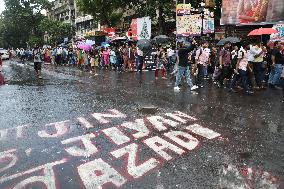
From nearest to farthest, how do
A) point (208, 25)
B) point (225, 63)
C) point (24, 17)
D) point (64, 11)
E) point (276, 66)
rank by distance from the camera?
point (276, 66) < point (225, 63) < point (208, 25) < point (24, 17) < point (64, 11)

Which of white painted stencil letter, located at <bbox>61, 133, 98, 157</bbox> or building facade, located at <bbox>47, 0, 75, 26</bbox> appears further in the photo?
building facade, located at <bbox>47, 0, 75, 26</bbox>

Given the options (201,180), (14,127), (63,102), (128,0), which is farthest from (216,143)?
(128,0)

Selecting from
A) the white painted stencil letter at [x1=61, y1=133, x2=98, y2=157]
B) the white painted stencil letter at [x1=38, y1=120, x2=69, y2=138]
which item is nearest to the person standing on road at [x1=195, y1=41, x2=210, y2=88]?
the white painted stencil letter at [x1=38, y1=120, x2=69, y2=138]

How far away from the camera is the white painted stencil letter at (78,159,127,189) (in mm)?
5172

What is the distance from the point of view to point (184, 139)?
713 centimetres

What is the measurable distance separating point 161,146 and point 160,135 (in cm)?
70

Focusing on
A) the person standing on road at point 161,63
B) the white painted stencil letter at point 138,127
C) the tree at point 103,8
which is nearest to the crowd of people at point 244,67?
the person standing on road at point 161,63

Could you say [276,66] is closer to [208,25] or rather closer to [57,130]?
[57,130]

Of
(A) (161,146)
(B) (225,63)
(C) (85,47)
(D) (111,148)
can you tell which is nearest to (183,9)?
(C) (85,47)

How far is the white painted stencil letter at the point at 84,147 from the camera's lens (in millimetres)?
6453

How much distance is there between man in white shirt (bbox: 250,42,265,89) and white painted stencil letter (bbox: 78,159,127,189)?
8.39 meters

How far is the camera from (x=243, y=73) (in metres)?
12.5

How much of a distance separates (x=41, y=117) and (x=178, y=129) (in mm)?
3481

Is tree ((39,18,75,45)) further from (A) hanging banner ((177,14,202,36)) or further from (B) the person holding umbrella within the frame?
(B) the person holding umbrella
